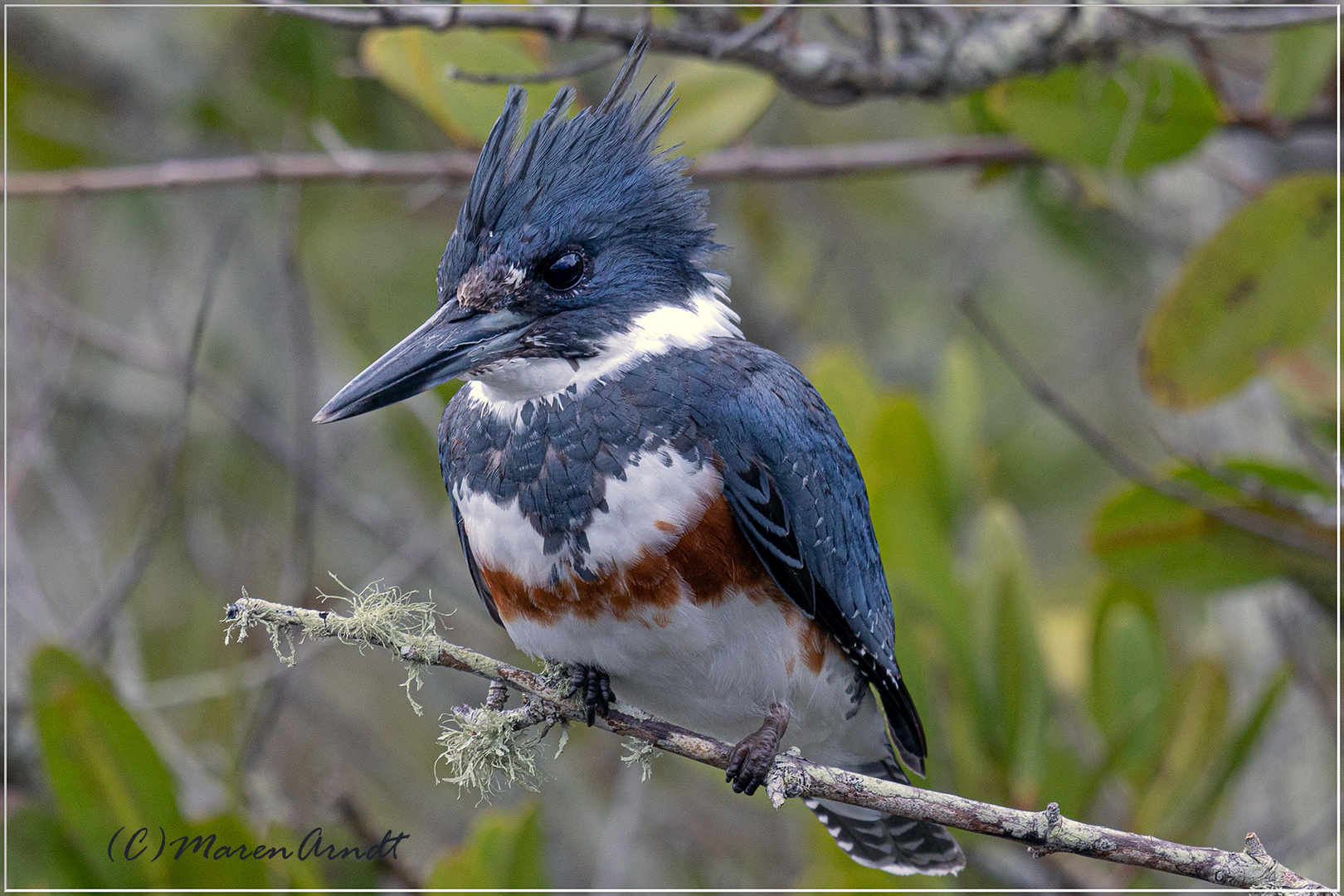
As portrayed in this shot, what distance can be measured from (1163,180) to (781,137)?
5.67ft

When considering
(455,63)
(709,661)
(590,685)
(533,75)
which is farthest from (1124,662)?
(455,63)

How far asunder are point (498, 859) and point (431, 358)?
44.5 inches

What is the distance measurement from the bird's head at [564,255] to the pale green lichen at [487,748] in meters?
0.51

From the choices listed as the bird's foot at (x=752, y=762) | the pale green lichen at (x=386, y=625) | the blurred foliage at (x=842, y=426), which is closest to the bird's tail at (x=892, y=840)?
the blurred foliage at (x=842, y=426)

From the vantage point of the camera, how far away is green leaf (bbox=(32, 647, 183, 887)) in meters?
2.23

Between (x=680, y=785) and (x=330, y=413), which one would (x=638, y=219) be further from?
(x=680, y=785)

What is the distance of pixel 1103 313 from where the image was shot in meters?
5.17

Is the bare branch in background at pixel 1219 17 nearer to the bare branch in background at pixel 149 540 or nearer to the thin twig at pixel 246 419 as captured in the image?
the bare branch in background at pixel 149 540

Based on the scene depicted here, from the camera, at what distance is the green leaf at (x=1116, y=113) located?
2779 mm

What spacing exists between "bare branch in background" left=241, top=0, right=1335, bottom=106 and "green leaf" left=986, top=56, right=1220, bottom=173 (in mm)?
62

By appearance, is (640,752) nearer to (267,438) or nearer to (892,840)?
(892,840)

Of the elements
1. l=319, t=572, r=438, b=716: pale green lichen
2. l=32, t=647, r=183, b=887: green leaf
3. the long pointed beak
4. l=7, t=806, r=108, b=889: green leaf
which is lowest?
l=7, t=806, r=108, b=889: green leaf

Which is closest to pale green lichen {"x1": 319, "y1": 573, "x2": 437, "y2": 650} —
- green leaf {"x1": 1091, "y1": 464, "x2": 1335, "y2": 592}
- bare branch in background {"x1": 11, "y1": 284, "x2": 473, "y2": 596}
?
bare branch in background {"x1": 11, "y1": 284, "x2": 473, "y2": 596}

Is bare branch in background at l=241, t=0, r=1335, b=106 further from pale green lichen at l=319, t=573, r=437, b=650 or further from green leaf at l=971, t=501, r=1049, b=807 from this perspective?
pale green lichen at l=319, t=573, r=437, b=650
